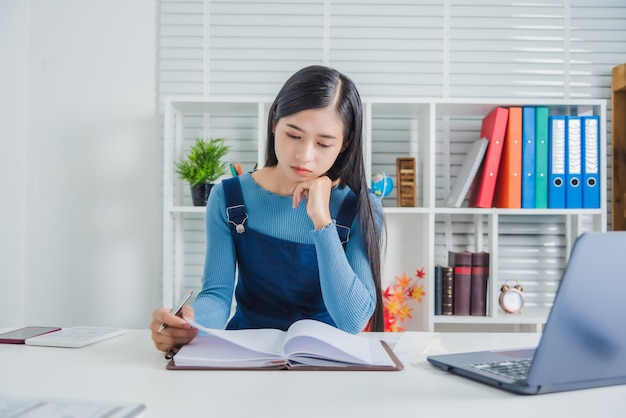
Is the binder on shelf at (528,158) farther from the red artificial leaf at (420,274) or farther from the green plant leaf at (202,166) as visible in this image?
the green plant leaf at (202,166)

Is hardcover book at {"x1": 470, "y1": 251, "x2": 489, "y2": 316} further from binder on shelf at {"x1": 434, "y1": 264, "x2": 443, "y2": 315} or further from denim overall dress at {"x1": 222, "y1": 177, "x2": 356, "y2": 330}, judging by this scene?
denim overall dress at {"x1": 222, "y1": 177, "x2": 356, "y2": 330}

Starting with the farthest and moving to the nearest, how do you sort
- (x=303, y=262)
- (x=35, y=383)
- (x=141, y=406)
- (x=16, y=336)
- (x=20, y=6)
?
(x=20, y=6) < (x=303, y=262) < (x=16, y=336) < (x=35, y=383) < (x=141, y=406)

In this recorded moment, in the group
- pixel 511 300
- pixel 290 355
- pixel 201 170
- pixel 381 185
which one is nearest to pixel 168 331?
pixel 290 355

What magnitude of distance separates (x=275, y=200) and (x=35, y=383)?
81 cm

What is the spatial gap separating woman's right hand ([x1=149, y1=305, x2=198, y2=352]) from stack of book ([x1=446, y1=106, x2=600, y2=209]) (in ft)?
5.29

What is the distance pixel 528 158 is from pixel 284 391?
1.78 metres

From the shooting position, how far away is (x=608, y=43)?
2.63 metres

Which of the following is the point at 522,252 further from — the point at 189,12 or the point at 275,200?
the point at 189,12

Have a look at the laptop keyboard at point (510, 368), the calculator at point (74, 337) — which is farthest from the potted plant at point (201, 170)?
the laptop keyboard at point (510, 368)

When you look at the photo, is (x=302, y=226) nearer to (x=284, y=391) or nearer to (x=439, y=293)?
(x=284, y=391)

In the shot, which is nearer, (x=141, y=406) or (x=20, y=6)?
(x=141, y=406)

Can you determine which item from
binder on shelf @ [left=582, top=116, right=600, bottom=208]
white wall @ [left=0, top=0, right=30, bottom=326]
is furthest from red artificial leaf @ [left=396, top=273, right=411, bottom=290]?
white wall @ [left=0, top=0, right=30, bottom=326]

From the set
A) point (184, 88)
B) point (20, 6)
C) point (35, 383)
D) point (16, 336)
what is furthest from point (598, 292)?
point (20, 6)

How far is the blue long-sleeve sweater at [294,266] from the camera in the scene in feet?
4.17
